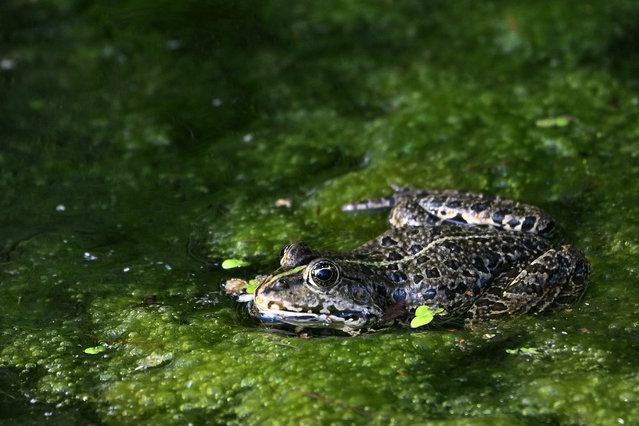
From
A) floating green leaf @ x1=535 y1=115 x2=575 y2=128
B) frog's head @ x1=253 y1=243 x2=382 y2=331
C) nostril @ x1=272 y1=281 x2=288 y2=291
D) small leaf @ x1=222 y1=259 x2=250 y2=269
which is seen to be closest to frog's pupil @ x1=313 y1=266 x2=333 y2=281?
frog's head @ x1=253 y1=243 x2=382 y2=331

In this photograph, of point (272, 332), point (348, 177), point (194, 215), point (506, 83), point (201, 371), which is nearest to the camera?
point (201, 371)

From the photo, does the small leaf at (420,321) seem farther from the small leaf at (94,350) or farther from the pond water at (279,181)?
the small leaf at (94,350)

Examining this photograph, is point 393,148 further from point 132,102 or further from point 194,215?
point 132,102

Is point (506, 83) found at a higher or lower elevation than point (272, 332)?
higher

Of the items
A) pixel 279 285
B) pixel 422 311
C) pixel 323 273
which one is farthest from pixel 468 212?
pixel 279 285

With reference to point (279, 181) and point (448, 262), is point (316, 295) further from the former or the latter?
point (279, 181)

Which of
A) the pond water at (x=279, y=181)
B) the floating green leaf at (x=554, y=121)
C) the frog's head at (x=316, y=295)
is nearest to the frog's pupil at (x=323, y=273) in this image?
the frog's head at (x=316, y=295)

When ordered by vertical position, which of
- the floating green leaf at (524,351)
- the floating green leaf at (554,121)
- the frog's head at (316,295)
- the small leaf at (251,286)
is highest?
the floating green leaf at (554,121)

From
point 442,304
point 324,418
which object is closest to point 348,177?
point 442,304
